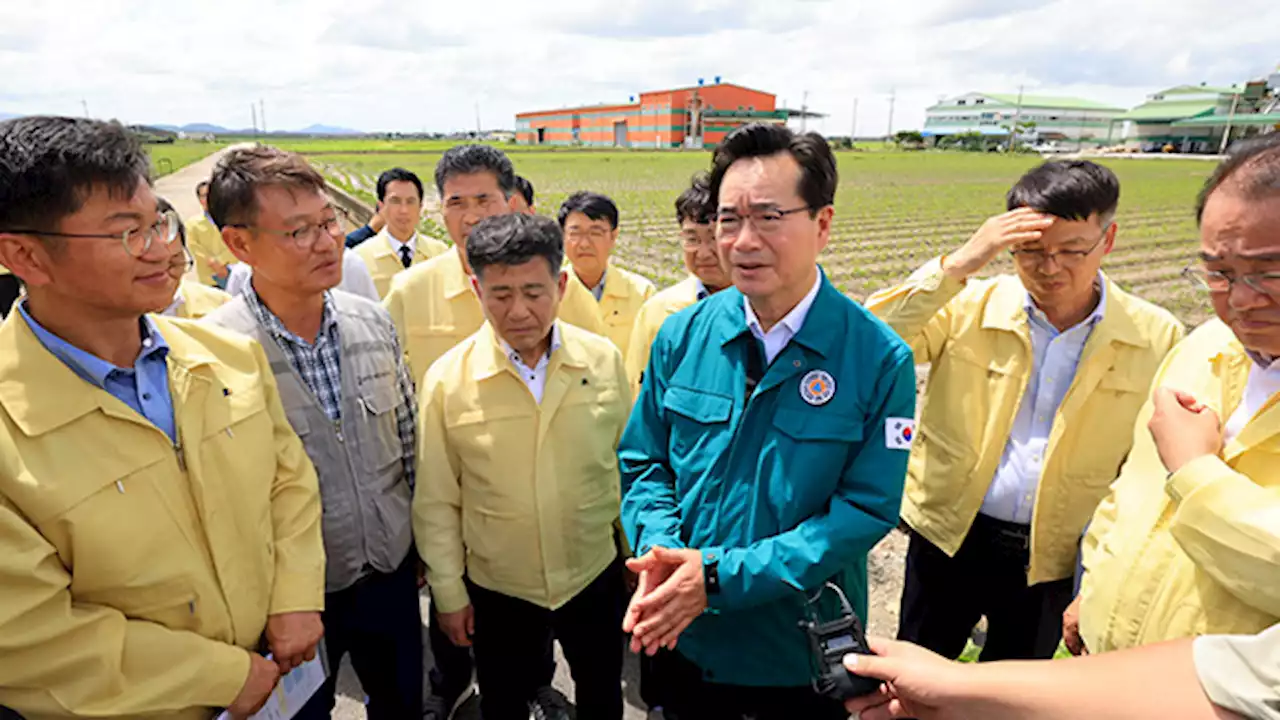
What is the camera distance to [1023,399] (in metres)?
2.42

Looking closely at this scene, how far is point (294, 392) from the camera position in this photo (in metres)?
2.20

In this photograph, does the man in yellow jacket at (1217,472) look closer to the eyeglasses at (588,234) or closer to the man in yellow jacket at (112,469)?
the man in yellow jacket at (112,469)

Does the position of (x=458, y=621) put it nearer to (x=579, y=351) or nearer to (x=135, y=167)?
(x=579, y=351)

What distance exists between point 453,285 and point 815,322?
236cm

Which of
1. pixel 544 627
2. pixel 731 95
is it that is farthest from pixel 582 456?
pixel 731 95

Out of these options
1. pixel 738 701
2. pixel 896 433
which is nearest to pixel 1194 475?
pixel 896 433

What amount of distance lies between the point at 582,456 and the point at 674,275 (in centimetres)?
1039

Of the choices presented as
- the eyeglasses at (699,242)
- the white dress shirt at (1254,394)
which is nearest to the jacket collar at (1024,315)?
the white dress shirt at (1254,394)

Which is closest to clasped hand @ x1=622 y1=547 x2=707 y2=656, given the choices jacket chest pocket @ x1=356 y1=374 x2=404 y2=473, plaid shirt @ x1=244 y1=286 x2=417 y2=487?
jacket chest pocket @ x1=356 y1=374 x2=404 y2=473

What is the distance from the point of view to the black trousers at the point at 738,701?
197 centimetres

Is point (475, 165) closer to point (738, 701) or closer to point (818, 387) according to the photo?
point (818, 387)

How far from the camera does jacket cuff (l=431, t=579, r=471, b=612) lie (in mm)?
2326

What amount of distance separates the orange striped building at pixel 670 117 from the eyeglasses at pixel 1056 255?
2701 inches

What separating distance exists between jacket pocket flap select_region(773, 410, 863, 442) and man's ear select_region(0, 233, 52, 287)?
6.20 ft
